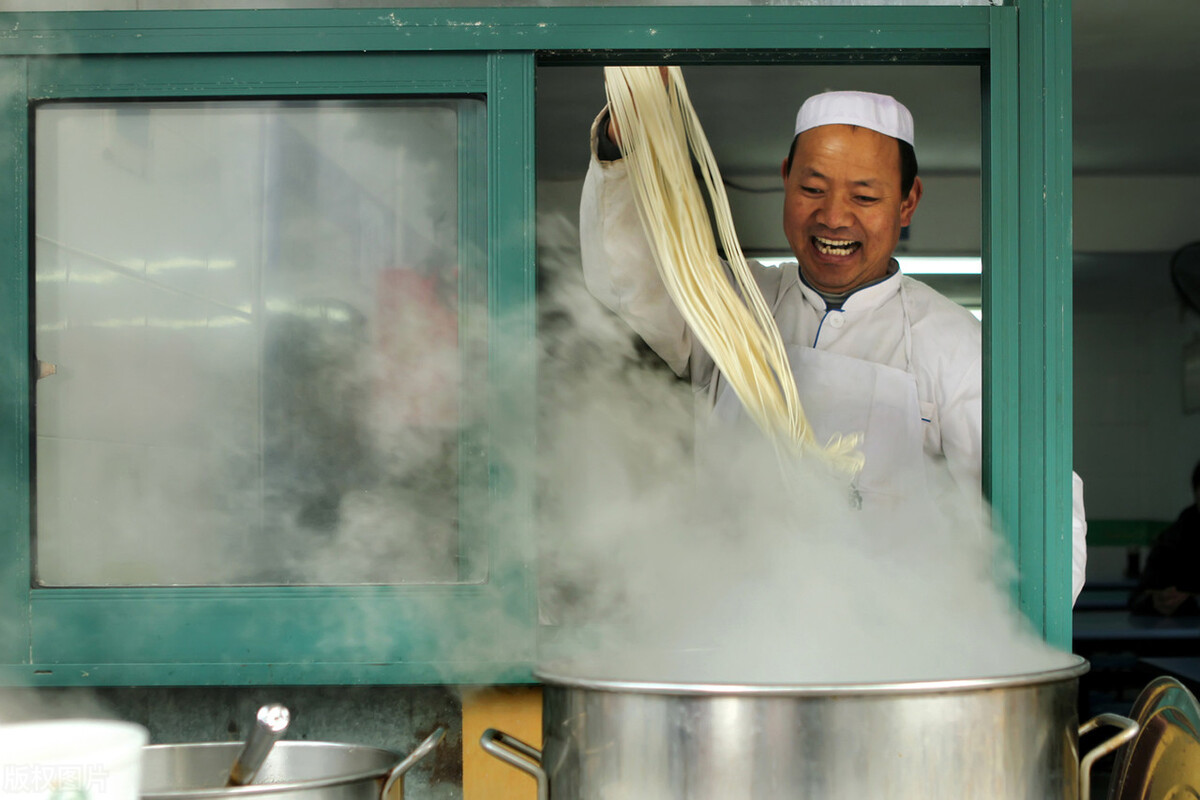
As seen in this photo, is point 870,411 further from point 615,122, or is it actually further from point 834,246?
point 615,122

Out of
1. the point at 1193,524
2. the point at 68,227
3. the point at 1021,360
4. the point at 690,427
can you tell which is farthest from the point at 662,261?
the point at 1193,524

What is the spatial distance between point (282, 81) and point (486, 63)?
267 mm

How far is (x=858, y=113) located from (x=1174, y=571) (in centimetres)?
376

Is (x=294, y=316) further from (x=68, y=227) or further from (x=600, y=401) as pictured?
(x=600, y=401)

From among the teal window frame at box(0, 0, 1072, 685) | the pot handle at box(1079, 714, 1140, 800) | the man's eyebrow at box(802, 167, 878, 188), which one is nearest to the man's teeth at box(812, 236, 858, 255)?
the man's eyebrow at box(802, 167, 878, 188)

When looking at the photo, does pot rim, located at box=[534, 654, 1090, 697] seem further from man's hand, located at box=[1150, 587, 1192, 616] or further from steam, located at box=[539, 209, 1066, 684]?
man's hand, located at box=[1150, 587, 1192, 616]

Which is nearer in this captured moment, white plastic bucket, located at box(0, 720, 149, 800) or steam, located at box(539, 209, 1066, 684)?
white plastic bucket, located at box(0, 720, 149, 800)

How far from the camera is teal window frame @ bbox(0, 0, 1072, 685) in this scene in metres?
1.25

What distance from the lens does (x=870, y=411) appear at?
1.89 meters

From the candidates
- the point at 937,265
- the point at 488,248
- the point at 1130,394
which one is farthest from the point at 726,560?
the point at 1130,394

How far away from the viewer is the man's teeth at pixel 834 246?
2.02 metres

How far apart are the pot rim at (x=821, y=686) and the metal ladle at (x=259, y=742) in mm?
292

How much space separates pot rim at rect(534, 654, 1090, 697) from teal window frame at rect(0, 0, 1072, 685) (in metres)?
0.34

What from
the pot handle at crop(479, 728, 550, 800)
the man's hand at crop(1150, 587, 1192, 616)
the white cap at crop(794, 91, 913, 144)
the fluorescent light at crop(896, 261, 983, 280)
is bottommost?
the man's hand at crop(1150, 587, 1192, 616)
